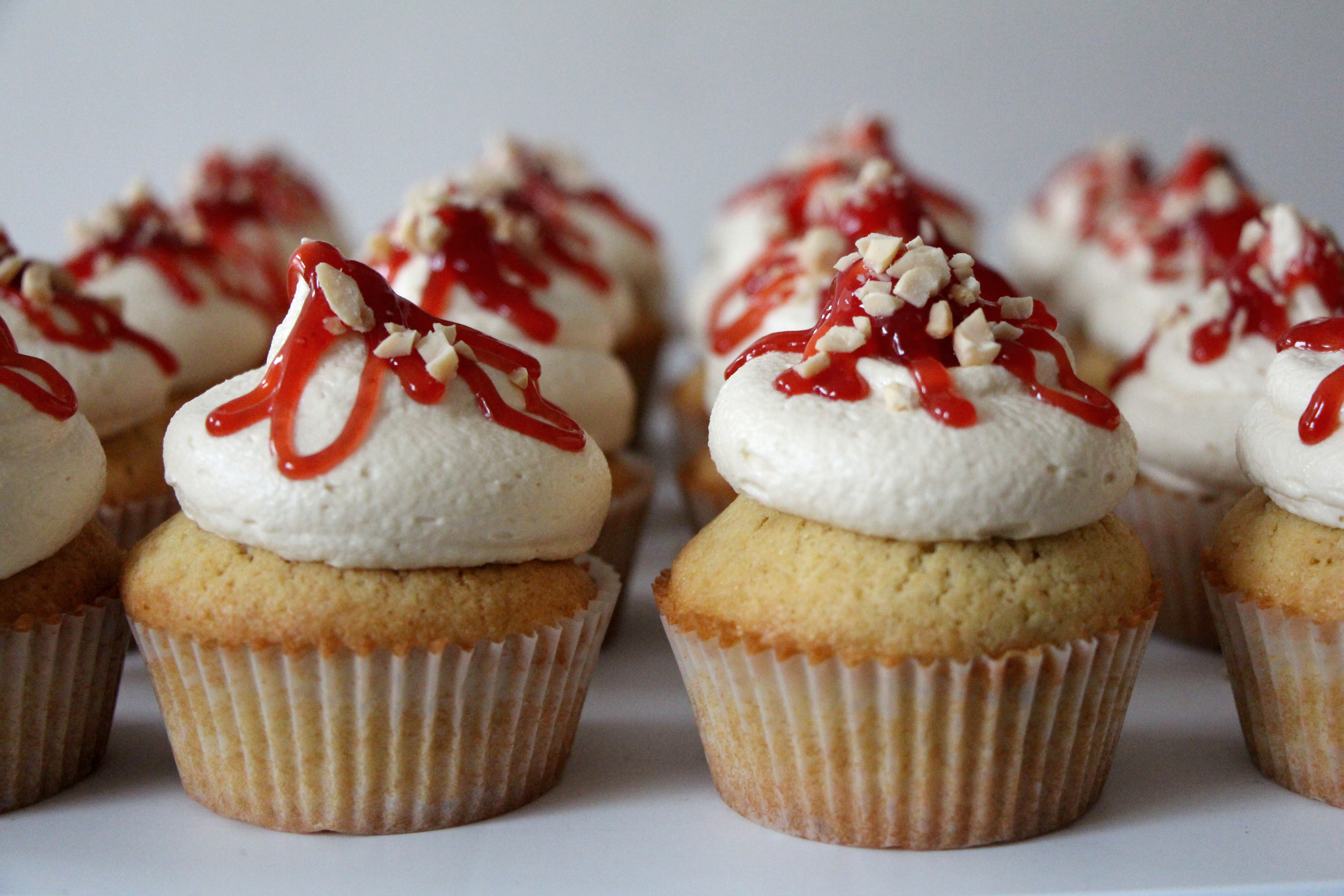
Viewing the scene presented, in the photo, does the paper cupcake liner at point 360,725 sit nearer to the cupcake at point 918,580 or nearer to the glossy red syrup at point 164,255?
the cupcake at point 918,580

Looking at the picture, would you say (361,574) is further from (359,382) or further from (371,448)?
(359,382)

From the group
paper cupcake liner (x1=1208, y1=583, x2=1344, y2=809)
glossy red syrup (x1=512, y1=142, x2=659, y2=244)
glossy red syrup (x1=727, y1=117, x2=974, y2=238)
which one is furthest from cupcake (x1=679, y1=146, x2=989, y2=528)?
glossy red syrup (x1=512, y1=142, x2=659, y2=244)

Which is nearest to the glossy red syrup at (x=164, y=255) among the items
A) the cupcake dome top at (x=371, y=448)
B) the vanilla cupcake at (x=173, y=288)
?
the vanilla cupcake at (x=173, y=288)

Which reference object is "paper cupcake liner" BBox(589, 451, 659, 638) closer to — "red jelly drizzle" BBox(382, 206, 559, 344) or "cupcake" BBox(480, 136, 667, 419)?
"red jelly drizzle" BBox(382, 206, 559, 344)

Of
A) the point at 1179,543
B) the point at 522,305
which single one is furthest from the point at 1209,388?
the point at 522,305

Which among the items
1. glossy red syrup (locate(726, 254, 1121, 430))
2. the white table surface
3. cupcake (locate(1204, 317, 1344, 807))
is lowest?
the white table surface

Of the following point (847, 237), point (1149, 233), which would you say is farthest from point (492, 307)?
point (1149, 233)

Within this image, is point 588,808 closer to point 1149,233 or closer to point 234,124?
point 1149,233
